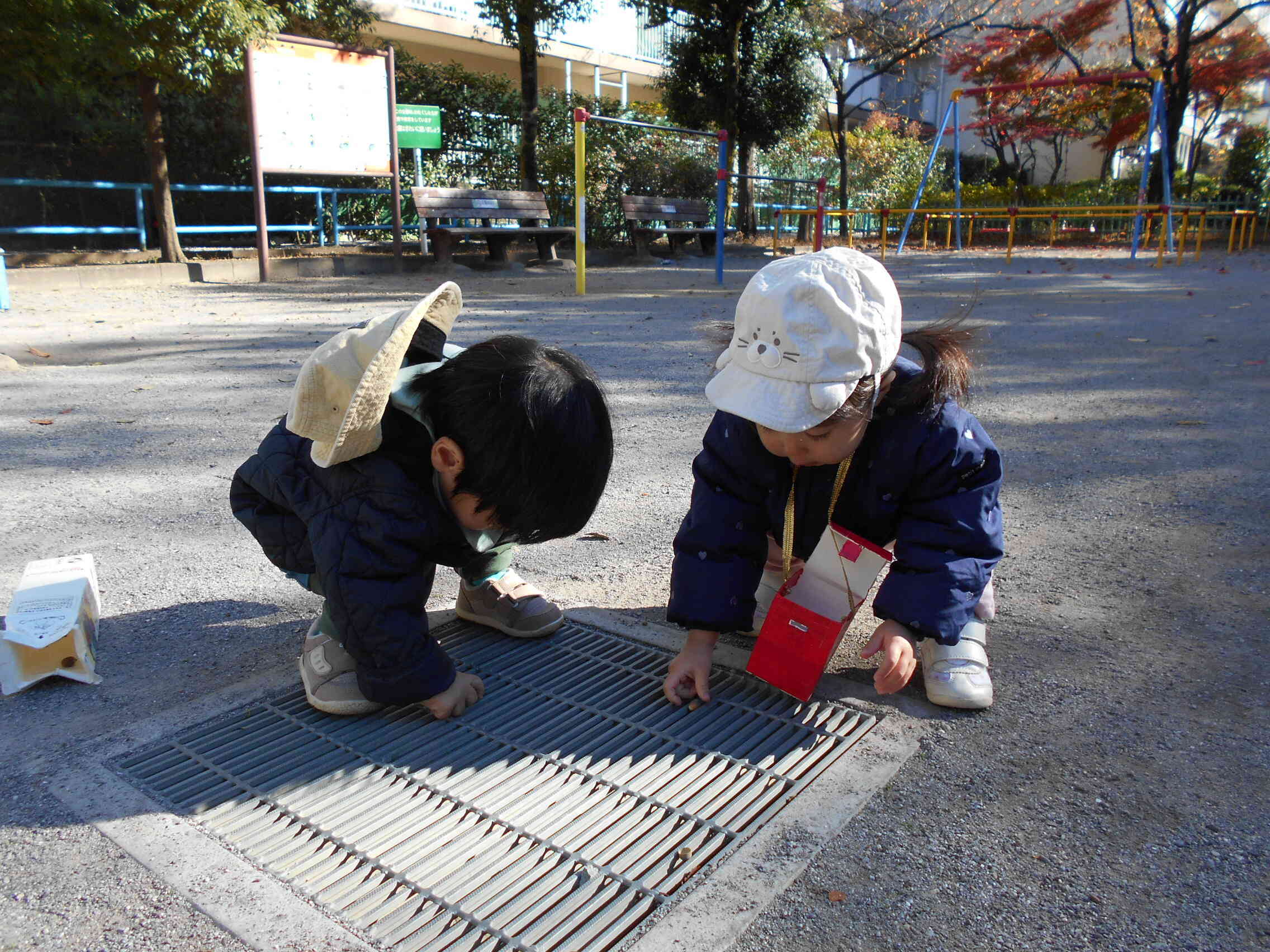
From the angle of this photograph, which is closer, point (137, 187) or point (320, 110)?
point (320, 110)

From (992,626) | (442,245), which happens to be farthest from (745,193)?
(992,626)

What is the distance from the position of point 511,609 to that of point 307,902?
87 centimetres

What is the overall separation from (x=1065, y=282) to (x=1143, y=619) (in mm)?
8905

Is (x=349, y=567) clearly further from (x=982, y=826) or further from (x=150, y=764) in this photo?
(x=982, y=826)

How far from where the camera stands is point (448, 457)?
163cm

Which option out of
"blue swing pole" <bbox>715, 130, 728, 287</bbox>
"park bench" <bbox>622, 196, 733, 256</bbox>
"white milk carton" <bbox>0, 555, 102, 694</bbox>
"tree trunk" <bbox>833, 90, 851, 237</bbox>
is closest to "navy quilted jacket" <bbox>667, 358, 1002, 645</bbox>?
"white milk carton" <bbox>0, 555, 102, 694</bbox>

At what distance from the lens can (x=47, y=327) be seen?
621 cm

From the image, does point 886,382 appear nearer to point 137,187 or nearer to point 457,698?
point 457,698

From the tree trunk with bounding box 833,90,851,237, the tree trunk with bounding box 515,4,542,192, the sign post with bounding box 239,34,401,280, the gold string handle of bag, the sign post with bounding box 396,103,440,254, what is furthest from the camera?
the tree trunk with bounding box 833,90,851,237

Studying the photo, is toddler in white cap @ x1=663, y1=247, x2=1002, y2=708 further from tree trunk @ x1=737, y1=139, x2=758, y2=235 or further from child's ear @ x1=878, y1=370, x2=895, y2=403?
tree trunk @ x1=737, y1=139, x2=758, y2=235

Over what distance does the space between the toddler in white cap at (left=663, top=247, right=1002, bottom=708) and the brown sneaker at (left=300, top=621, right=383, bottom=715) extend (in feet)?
1.95

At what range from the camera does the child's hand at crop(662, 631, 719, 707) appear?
183 centimetres

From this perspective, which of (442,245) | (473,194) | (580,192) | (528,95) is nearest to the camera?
(580,192)

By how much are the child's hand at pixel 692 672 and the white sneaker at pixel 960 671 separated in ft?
1.33
